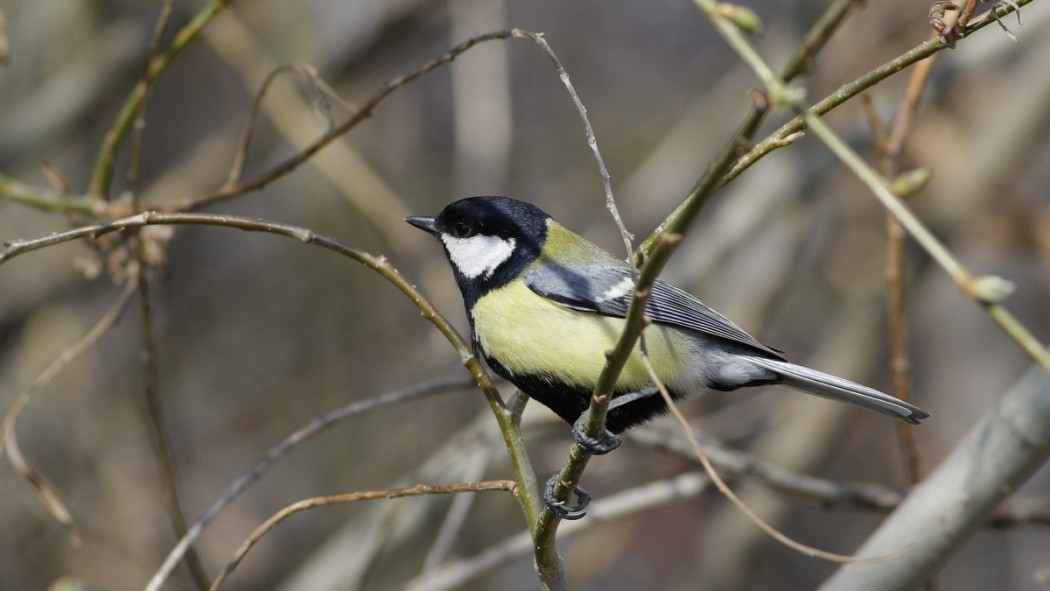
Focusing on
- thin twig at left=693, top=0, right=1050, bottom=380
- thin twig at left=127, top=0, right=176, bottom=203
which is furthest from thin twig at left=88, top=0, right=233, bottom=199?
thin twig at left=693, top=0, right=1050, bottom=380

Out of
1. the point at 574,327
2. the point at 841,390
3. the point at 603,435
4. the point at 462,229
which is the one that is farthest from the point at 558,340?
the point at 841,390

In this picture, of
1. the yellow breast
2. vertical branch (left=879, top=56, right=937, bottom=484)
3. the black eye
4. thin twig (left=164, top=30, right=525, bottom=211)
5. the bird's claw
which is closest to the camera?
the bird's claw

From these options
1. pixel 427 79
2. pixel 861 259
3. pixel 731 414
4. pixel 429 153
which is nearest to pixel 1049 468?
pixel 861 259

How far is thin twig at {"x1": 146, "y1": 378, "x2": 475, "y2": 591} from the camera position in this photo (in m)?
1.96

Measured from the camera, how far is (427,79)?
655cm

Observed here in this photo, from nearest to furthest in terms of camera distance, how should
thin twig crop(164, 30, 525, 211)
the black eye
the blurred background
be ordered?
thin twig crop(164, 30, 525, 211) → the black eye → the blurred background

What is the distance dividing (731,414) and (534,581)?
1585 millimetres

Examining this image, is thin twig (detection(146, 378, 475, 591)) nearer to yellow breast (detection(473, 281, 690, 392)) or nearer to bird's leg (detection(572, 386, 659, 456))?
yellow breast (detection(473, 281, 690, 392))

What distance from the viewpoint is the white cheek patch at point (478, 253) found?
2.57 m

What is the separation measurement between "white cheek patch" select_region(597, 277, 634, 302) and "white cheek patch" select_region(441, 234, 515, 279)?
0.31 m

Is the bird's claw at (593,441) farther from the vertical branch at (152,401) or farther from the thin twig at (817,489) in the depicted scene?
the vertical branch at (152,401)

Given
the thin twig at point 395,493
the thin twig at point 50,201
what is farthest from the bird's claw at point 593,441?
the thin twig at point 50,201

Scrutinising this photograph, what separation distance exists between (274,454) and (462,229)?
0.87m

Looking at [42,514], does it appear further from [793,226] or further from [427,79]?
[427,79]
